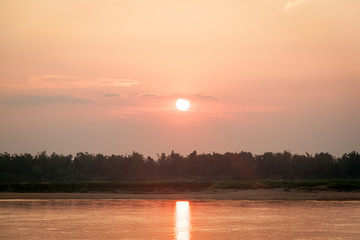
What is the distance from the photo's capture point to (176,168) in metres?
129

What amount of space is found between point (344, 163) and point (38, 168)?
62884mm

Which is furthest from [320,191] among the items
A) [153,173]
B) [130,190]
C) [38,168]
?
[38,168]

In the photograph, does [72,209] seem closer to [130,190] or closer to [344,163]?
[130,190]

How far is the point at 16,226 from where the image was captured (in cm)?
4306

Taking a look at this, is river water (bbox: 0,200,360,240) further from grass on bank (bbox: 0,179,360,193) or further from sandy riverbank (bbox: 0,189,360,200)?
grass on bank (bbox: 0,179,360,193)

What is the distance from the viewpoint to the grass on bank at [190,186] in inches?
3319

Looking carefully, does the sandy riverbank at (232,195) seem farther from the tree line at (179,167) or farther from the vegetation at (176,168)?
the tree line at (179,167)

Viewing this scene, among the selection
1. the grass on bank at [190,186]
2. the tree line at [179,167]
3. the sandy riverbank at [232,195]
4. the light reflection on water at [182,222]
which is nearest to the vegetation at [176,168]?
the tree line at [179,167]

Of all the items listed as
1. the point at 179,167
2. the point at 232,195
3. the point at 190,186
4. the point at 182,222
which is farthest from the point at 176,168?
the point at 182,222

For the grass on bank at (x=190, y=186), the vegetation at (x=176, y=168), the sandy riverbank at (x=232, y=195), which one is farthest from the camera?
the vegetation at (x=176, y=168)

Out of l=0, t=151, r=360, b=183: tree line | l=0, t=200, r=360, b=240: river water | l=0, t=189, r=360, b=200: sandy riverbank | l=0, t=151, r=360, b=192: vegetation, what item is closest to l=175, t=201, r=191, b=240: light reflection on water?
l=0, t=200, r=360, b=240: river water

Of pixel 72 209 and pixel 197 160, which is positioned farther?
pixel 197 160

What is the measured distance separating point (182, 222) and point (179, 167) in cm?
8250

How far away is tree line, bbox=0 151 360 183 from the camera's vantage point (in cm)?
11596
